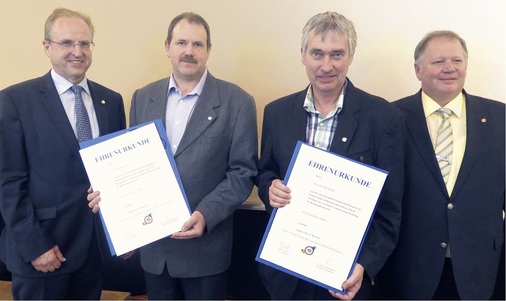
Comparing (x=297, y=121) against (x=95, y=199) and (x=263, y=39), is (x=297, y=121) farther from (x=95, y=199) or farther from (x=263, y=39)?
(x=263, y=39)

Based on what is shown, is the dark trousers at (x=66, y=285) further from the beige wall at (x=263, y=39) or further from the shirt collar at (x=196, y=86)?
the beige wall at (x=263, y=39)

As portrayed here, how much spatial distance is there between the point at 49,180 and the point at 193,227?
711 mm

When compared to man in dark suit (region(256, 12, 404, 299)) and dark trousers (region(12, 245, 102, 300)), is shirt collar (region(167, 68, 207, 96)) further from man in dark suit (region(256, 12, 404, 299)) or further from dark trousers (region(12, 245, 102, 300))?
dark trousers (region(12, 245, 102, 300))

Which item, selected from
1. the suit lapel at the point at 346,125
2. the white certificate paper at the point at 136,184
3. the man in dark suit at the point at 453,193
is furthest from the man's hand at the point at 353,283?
the white certificate paper at the point at 136,184

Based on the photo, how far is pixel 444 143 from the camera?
2.02 m

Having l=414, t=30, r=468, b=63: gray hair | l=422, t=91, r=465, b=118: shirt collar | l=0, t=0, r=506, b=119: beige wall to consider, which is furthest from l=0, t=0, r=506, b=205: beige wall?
l=422, t=91, r=465, b=118: shirt collar

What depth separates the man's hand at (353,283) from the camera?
68.9 inches

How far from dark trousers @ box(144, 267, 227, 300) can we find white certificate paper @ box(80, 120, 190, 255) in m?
0.27

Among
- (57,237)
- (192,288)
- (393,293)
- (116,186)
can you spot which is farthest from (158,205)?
(393,293)

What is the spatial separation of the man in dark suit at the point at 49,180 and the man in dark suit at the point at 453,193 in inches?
57.6

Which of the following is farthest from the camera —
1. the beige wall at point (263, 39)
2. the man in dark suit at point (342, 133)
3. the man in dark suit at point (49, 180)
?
the beige wall at point (263, 39)

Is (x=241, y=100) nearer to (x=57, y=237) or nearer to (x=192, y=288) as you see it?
(x=192, y=288)

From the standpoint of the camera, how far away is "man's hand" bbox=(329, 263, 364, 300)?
5.74 ft

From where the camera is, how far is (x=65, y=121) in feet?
6.95
